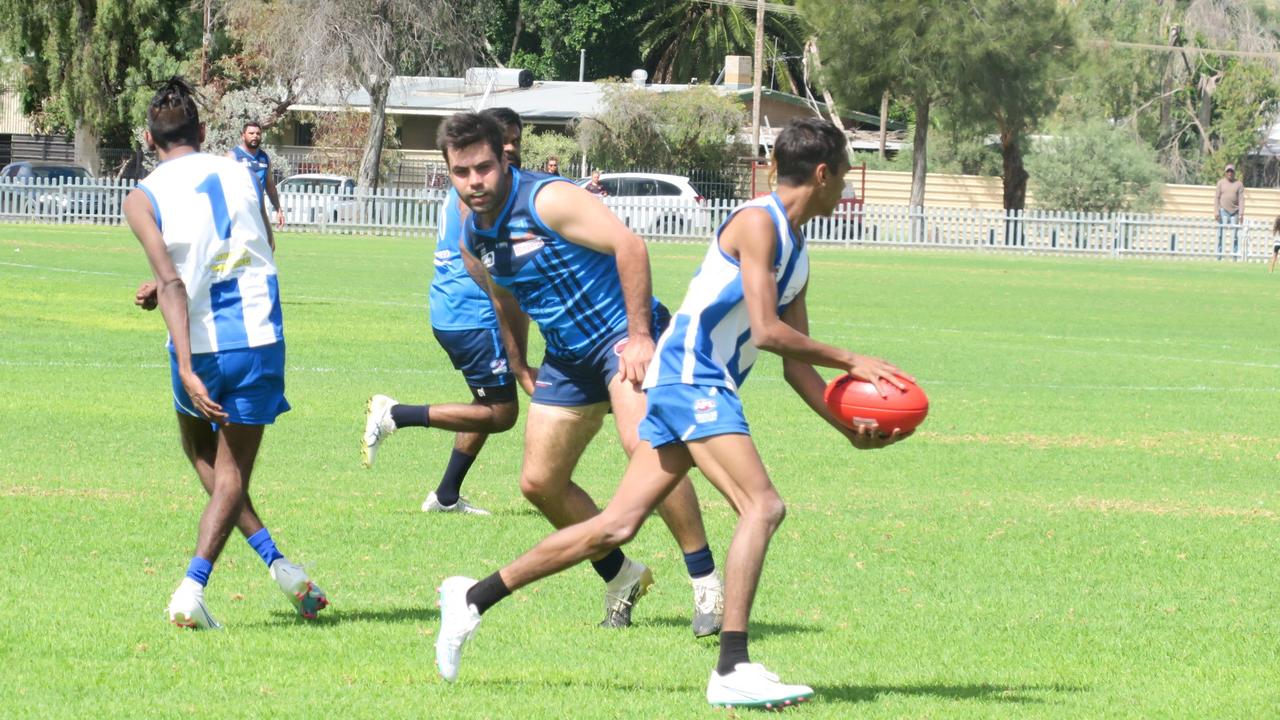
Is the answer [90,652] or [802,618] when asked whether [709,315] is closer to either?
[802,618]

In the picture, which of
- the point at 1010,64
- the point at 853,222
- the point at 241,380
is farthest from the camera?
the point at 1010,64

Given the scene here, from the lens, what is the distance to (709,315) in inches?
241

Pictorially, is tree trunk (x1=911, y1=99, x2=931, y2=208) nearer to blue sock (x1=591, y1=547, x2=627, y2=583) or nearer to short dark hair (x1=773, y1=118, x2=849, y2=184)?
blue sock (x1=591, y1=547, x2=627, y2=583)

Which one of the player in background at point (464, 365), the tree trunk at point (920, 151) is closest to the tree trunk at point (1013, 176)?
the tree trunk at point (920, 151)

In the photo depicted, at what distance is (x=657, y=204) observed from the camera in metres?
48.2

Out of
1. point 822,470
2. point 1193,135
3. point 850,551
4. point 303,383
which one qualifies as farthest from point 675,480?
point 1193,135

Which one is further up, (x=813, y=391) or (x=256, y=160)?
(x=256, y=160)

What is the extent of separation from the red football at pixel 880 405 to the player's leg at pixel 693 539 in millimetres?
895

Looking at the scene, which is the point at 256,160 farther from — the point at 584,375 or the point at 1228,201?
the point at 1228,201

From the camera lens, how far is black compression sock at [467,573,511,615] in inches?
240

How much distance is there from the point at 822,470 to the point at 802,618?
441cm

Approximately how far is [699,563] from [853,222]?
41.6m

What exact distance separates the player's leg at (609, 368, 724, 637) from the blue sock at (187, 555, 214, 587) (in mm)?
1596

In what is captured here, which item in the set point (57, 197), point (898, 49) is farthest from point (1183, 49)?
point (57, 197)
